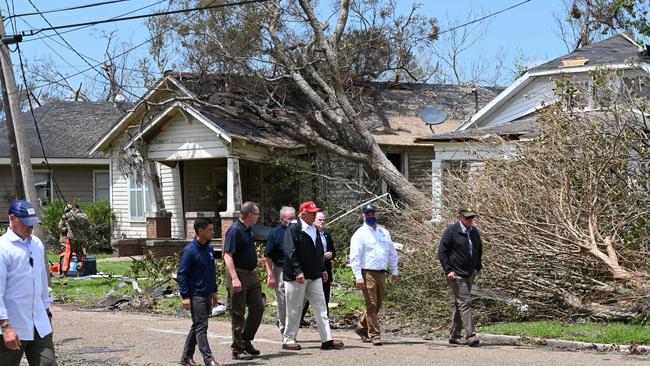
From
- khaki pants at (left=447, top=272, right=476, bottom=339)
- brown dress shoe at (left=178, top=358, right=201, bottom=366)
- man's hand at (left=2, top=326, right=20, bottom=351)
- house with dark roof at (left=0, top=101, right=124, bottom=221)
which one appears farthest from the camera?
house with dark roof at (left=0, top=101, right=124, bottom=221)

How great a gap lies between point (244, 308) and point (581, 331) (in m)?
4.24

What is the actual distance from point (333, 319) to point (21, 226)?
26.5ft

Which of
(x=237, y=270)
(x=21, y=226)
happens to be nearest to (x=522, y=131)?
(x=237, y=270)

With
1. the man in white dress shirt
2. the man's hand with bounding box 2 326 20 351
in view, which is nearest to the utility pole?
the man in white dress shirt

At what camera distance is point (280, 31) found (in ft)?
90.5

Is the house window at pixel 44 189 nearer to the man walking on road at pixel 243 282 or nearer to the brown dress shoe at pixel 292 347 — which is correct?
the brown dress shoe at pixel 292 347

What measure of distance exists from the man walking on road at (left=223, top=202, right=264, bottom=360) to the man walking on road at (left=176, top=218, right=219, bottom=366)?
22.8 inches

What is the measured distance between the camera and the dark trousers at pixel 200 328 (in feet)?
34.4

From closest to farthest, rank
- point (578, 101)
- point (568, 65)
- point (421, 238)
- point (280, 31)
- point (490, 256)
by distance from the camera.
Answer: point (490, 256), point (421, 238), point (578, 101), point (568, 65), point (280, 31)

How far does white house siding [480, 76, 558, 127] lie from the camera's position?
2619 centimetres

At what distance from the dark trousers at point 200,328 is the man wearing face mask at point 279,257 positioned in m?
1.77

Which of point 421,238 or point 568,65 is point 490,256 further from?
point 568,65

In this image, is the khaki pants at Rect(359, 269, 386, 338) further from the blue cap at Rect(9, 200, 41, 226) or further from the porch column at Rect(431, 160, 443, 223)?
the blue cap at Rect(9, 200, 41, 226)

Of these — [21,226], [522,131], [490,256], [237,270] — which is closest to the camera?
[21,226]
